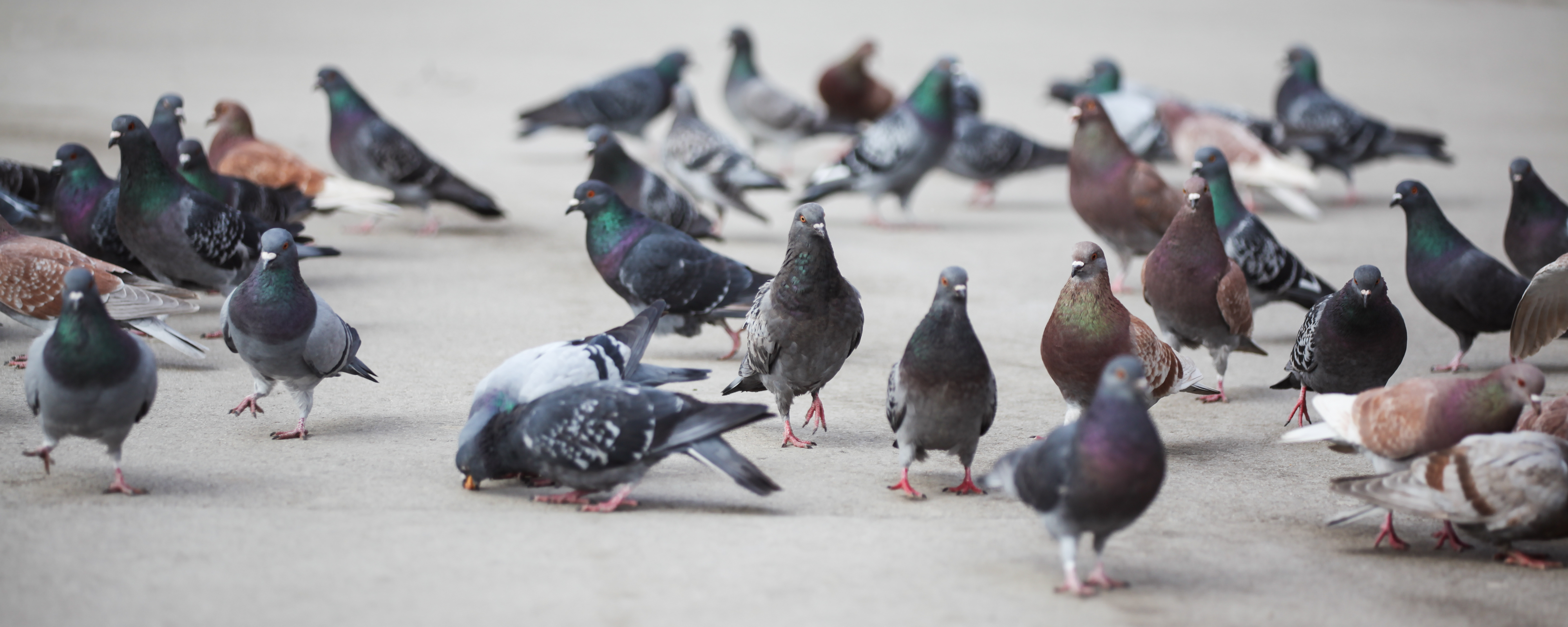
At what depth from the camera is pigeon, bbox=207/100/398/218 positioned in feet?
27.7

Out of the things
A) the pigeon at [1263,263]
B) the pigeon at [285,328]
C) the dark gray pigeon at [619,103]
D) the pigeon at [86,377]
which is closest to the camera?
the pigeon at [86,377]

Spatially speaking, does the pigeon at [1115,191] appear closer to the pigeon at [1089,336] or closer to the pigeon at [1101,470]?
the pigeon at [1089,336]

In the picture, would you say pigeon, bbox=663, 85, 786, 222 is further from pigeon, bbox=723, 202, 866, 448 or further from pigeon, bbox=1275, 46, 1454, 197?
pigeon, bbox=1275, 46, 1454, 197

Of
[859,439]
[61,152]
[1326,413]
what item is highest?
[61,152]

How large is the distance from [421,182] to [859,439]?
5.00m

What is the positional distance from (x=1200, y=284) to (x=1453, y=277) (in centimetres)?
148

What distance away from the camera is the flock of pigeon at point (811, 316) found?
396 centimetres

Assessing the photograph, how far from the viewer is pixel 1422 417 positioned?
415 centimetres

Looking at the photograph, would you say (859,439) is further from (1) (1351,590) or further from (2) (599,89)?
(2) (599,89)

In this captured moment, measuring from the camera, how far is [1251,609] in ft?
11.8

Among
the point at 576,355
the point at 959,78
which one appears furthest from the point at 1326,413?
the point at 959,78

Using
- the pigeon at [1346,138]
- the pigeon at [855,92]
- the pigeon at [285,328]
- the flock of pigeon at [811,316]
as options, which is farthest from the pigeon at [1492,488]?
the pigeon at [855,92]

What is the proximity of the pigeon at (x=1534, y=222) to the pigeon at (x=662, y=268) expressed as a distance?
4.12 metres

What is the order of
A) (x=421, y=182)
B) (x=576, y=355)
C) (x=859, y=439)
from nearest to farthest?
(x=576, y=355) → (x=859, y=439) → (x=421, y=182)
